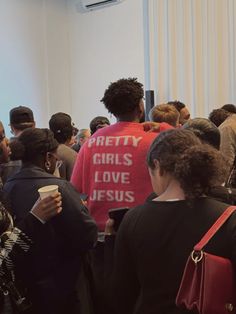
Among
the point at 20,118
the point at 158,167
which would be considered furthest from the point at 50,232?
the point at 20,118

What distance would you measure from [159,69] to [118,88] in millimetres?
4107

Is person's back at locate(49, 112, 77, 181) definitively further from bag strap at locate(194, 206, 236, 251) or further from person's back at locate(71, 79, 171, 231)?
bag strap at locate(194, 206, 236, 251)

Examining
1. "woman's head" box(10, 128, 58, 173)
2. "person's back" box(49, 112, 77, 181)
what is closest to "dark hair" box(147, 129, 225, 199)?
"woman's head" box(10, 128, 58, 173)

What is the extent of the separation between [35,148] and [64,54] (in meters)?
5.40

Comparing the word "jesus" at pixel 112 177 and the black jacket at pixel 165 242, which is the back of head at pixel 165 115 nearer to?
the word "jesus" at pixel 112 177

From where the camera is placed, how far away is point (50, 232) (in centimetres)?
191

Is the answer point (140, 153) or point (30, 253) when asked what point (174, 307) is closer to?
point (30, 253)

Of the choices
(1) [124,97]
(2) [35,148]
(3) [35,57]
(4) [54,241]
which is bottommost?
(4) [54,241]

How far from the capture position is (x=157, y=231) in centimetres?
136

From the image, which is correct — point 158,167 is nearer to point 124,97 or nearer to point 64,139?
point 124,97

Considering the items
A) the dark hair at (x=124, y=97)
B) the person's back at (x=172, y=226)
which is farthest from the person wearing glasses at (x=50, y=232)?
the person's back at (x=172, y=226)

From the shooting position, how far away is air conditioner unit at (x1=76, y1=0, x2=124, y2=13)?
6691 millimetres

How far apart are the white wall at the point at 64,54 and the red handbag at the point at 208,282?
211 inches

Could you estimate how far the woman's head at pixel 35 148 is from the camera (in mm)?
2033
